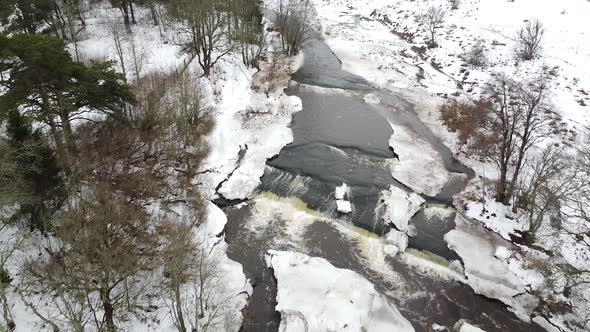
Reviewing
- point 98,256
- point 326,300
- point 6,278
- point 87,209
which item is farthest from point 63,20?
point 326,300

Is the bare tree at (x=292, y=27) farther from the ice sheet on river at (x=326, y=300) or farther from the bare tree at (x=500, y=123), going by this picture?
the ice sheet on river at (x=326, y=300)

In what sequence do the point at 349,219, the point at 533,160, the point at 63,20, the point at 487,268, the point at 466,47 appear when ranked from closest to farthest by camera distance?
the point at 487,268
the point at 349,219
the point at 533,160
the point at 63,20
the point at 466,47

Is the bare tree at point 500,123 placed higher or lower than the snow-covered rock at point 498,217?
higher

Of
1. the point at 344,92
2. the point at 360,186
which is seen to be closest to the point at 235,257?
the point at 360,186

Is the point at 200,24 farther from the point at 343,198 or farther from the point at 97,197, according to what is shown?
the point at 97,197

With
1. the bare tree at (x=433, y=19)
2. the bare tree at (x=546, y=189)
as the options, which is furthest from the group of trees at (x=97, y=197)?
the bare tree at (x=433, y=19)
